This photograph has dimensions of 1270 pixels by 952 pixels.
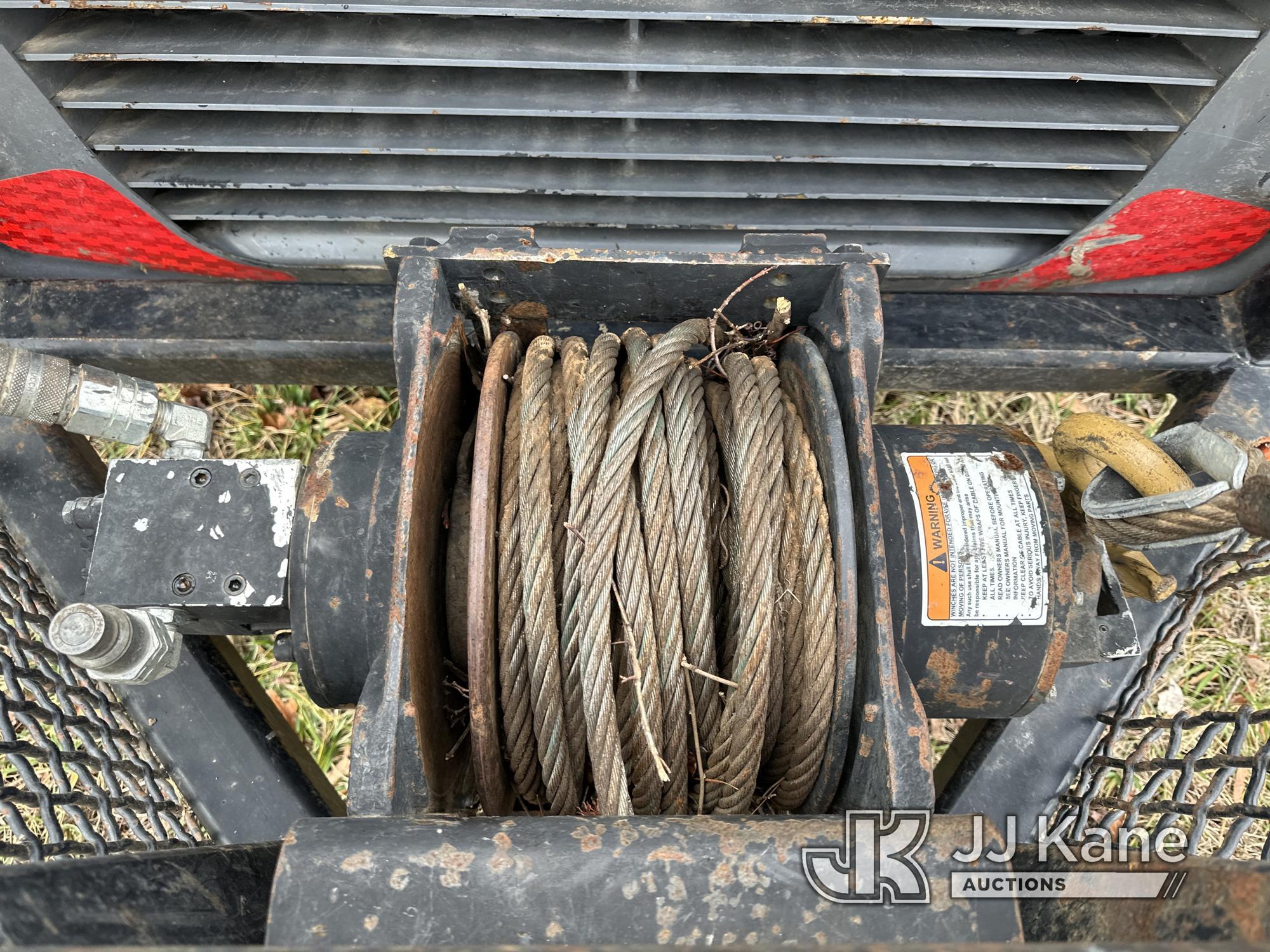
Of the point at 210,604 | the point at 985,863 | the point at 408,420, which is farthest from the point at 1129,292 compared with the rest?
the point at 210,604

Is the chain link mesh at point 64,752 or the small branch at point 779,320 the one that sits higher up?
the small branch at point 779,320

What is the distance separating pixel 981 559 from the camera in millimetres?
1481

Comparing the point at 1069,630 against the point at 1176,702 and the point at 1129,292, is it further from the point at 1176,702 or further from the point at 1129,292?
the point at 1176,702

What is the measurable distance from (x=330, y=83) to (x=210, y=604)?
962mm

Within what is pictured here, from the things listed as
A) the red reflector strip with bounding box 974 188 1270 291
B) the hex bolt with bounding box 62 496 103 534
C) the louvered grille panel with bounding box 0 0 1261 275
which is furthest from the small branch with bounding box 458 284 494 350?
the red reflector strip with bounding box 974 188 1270 291

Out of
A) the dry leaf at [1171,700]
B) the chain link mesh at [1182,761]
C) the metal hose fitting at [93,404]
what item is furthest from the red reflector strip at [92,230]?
the dry leaf at [1171,700]

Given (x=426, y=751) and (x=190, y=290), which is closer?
(x=426, y=751)

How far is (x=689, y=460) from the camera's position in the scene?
55.4 inches

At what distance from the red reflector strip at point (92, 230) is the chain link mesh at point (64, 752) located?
648 millimetres

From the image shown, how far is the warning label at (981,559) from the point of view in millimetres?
1474

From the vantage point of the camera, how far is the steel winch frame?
4.29ft

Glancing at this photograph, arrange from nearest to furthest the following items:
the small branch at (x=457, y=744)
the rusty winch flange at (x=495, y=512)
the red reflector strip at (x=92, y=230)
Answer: the rusty winch flange at (x=495, y=512)
the small branch at (x=457, y=744)
the red reflector strip at (x=92, y=230)

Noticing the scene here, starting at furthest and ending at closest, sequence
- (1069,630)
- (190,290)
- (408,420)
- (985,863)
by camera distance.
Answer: (190,290), (1069,630), (408,420), (985,863)

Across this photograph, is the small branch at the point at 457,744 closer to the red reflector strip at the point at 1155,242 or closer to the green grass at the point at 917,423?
the green grass at the point at 917,423
